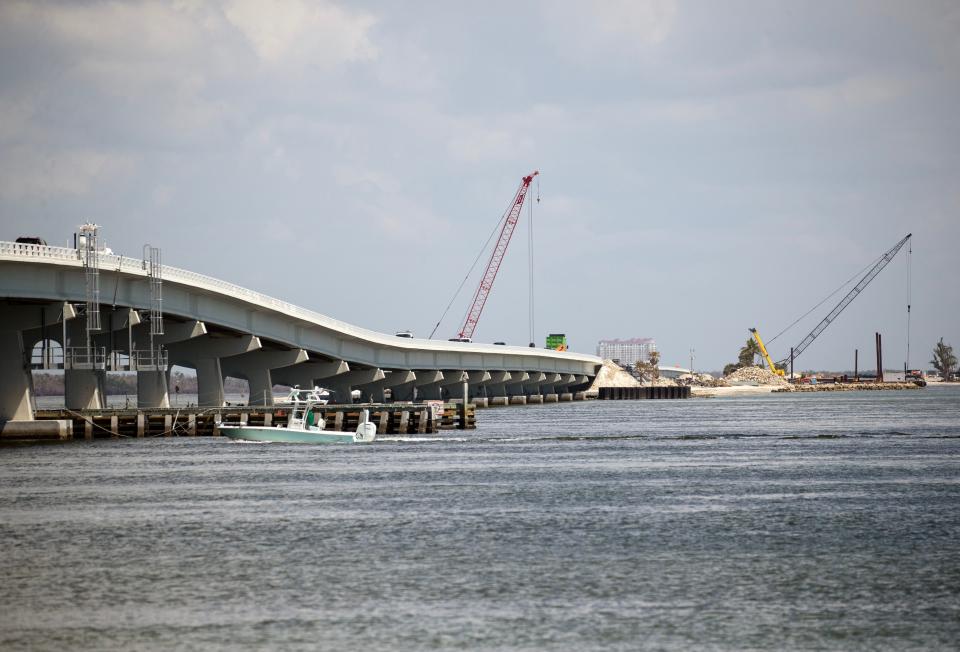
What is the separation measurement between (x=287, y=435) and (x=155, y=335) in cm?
1521

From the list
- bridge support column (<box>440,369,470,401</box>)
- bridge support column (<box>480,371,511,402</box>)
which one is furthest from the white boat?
bridge support column (<box>480,371,511,402</box>)

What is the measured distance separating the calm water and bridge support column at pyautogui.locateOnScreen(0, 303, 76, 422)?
13.9 m

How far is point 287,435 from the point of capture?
84.8 m

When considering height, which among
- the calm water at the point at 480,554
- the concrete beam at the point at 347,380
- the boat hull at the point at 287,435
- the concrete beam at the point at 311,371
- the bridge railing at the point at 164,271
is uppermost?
the bridge railing at the point at 164,271

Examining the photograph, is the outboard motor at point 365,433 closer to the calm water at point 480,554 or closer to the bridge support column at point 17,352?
the calm water at point 480,554

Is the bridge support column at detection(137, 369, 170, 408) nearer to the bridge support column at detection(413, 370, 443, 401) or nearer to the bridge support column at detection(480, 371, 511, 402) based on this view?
the bridge support column at detection(413, 370, 443, 401)

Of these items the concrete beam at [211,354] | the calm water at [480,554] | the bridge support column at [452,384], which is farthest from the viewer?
the bridge support column at [452,384]

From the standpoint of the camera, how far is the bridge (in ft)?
267

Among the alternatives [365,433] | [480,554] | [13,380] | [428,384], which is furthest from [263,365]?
[480,554]

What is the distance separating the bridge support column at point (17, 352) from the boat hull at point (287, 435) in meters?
13.4

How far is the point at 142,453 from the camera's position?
7688 centimetres

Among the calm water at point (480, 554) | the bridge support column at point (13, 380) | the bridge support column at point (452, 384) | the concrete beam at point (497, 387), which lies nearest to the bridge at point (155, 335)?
the bridge support column at point (13, 380)

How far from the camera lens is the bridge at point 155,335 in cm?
8150

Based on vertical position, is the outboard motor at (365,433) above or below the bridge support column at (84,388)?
below
